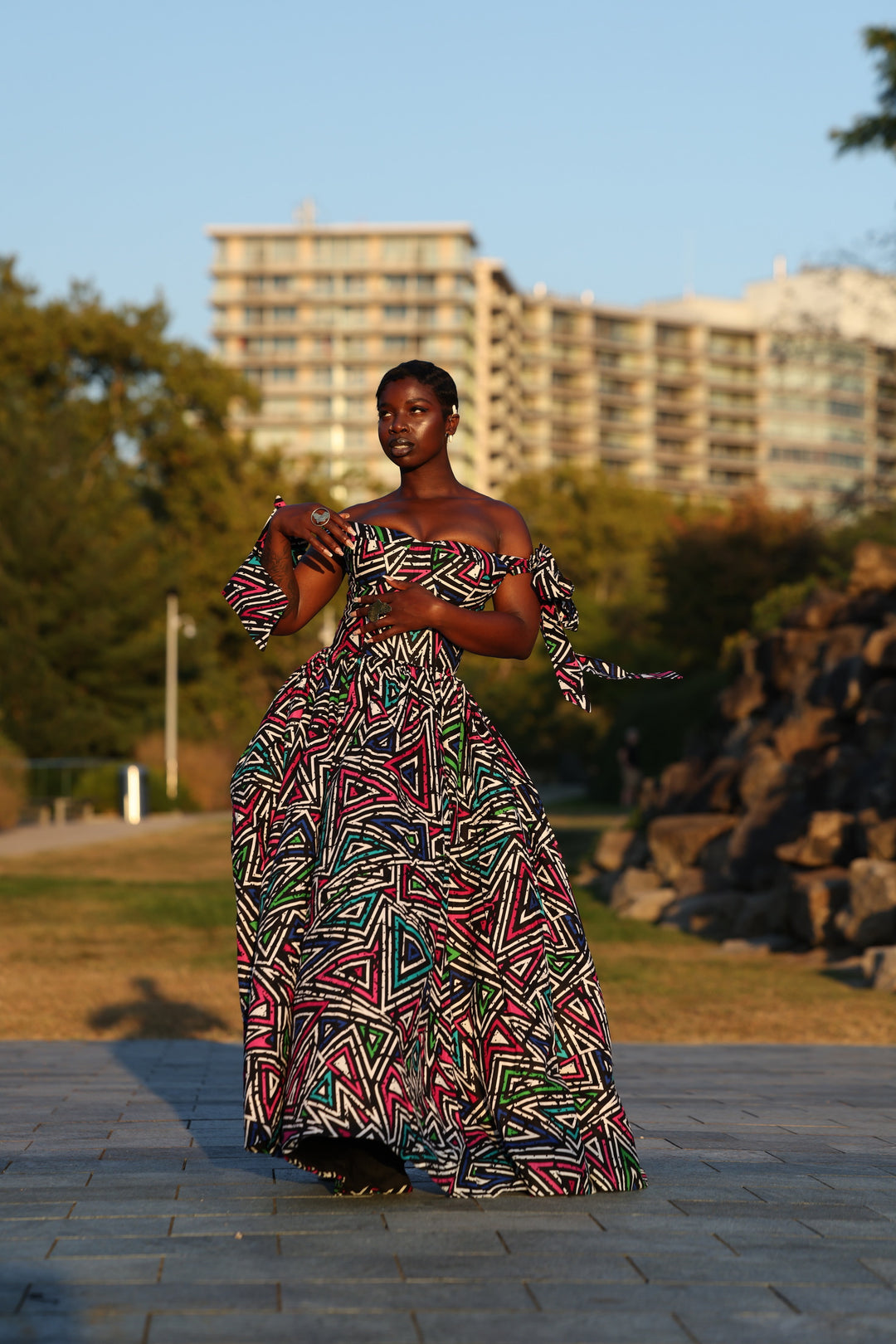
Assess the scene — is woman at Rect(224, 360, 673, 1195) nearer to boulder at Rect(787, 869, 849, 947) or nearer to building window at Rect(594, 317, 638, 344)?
boulder at Rect(787, 869, 849, 947)

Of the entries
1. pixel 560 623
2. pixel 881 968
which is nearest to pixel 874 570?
pixel 881 968

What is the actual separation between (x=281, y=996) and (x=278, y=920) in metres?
0.17

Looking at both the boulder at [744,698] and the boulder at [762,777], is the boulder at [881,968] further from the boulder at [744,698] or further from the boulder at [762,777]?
the boulder at [744,698]

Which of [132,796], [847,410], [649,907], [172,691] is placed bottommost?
[132,796]

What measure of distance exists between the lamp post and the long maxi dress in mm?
34129

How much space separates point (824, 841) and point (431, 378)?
31.7 feet

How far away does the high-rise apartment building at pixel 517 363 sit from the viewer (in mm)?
118375

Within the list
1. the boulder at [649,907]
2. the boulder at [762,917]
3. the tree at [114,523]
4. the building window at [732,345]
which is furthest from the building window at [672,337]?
the boulder at [762,917]

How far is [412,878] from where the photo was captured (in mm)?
3980


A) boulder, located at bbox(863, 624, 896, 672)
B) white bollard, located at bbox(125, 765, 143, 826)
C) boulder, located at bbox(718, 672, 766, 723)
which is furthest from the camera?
white bollard, located at bbox(125, 765, 143, 826)

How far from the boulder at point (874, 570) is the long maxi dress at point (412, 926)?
13887 millimetres

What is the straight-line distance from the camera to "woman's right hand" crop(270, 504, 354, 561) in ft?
13.8

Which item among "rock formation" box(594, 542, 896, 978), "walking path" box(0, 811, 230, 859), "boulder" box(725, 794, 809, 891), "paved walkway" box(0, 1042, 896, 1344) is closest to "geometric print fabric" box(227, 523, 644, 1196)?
"paved walkway" box(0, 1042, 896, 1344)

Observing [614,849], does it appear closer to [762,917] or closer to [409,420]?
[762,917]
